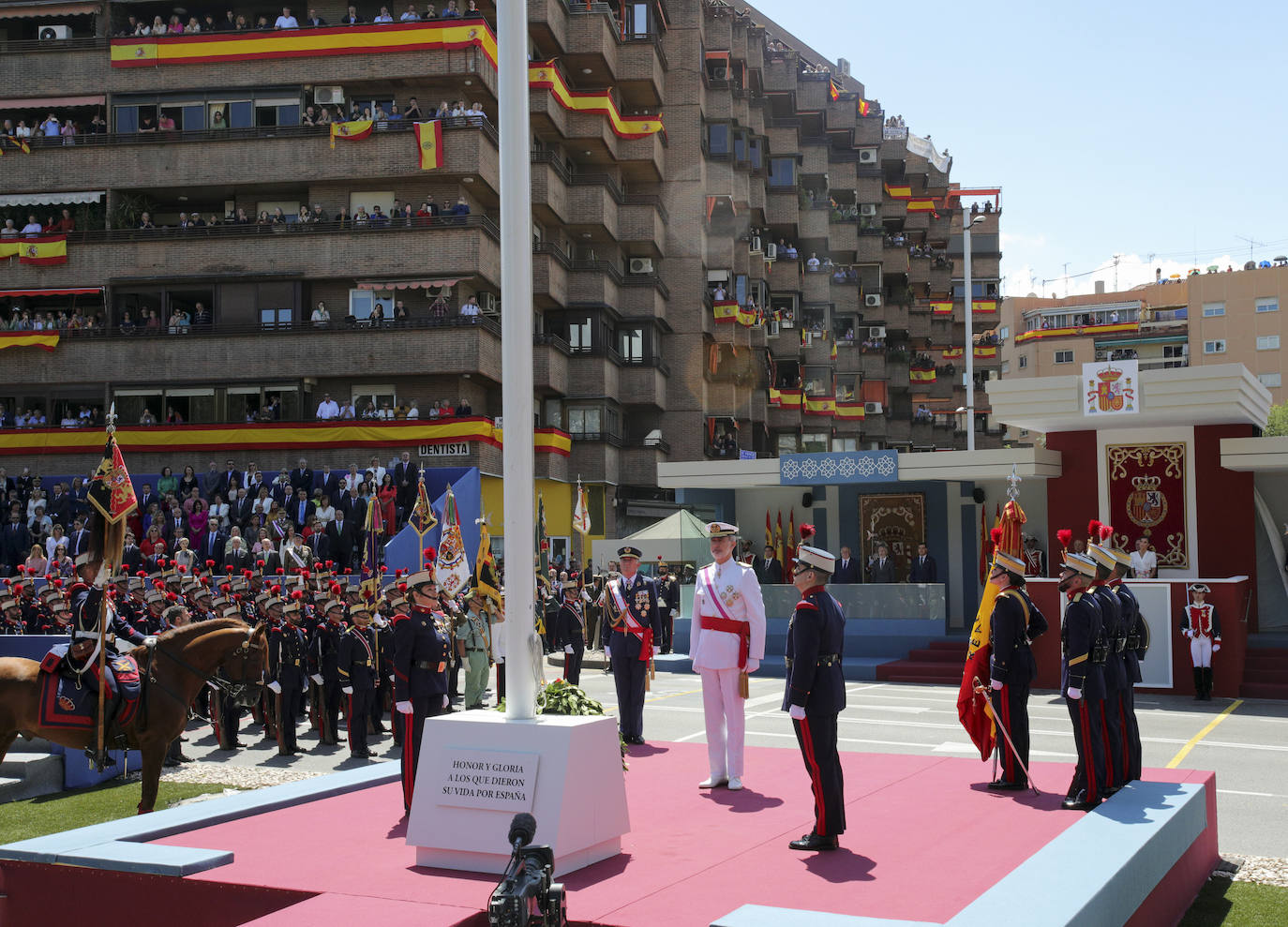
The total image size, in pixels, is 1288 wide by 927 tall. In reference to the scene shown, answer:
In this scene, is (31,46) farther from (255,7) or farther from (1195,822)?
(1195,822)

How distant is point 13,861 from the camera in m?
8.30

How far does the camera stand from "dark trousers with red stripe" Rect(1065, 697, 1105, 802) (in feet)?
32.8

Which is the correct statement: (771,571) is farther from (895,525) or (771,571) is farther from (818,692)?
(818,692)

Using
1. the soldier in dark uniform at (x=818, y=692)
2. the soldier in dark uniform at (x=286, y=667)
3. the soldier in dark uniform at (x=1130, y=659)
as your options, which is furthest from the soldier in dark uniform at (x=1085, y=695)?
the soldier in dark uniform at (x=286, y=667)

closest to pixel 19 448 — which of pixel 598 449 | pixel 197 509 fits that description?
pixel 197 509

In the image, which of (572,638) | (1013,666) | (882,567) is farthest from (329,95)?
(1013,666)

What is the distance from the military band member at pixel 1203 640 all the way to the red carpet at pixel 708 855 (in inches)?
428

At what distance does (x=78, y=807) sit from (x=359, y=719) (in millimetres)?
3702

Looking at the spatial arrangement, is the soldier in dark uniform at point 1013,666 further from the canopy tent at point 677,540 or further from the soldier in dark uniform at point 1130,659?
the canopy tent at point 677,540

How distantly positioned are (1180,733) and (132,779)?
13635 mm

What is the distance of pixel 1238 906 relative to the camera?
8945mm

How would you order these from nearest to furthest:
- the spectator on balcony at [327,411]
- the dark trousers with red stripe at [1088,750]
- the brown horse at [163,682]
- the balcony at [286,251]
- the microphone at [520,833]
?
the microphone at [520,833], the dark trousers with red stripe at [1088,750], the brown horse at [163,682], the spectator on balcony at [327,411], the balcony at [286,251]

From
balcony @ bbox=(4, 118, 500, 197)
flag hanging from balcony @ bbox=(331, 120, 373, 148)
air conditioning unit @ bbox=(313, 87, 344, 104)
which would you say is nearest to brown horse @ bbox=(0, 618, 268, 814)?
balcony @ bbox=(4, 118, 500, 197)

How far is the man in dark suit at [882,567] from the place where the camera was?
28.5m
